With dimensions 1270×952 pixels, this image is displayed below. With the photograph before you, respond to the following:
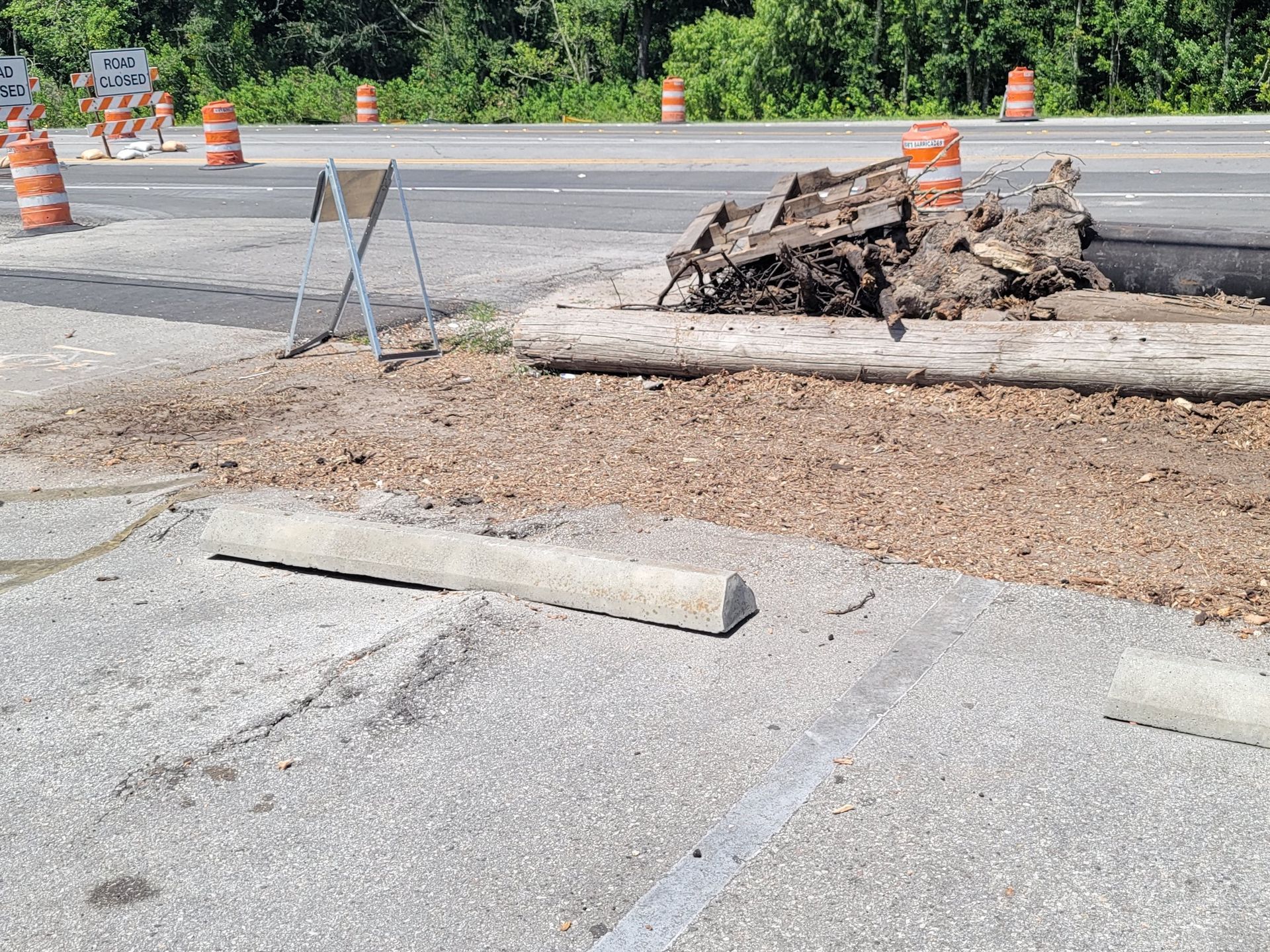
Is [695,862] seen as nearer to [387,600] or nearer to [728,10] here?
[387,600]

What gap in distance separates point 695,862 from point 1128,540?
290 cm

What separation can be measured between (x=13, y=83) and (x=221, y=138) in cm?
387

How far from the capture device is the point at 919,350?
749cm

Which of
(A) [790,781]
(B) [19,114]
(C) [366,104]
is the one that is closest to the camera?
(A) [790,781]

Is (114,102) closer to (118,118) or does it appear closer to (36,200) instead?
(118,118)

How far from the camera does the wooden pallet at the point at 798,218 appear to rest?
8312mm

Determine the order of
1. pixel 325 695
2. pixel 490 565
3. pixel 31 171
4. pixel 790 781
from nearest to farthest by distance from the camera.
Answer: pixel 790 781 < pixel 325 695 < pixel 490 565 < pixel 31 171

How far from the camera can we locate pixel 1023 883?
3.28 metres

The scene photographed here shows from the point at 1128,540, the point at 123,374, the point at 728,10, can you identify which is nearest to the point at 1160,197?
the point at 1128,540

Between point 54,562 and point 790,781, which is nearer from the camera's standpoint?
point 790,781

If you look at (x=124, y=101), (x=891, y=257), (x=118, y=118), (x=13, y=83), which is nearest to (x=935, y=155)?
(x=891, y=257)

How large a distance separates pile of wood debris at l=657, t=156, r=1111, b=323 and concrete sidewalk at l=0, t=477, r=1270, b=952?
3.21m

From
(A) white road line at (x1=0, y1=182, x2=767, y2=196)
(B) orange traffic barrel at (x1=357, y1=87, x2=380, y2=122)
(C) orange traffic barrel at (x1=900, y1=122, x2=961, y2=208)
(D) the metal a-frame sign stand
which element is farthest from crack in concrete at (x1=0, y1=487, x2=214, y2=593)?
(B) orange traffic barrel at (x1=357, y1=87, x2=380, y2=122)

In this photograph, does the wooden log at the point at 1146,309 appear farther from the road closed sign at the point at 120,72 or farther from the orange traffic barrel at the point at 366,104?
the orange traffic barrel at the point at 366,104
